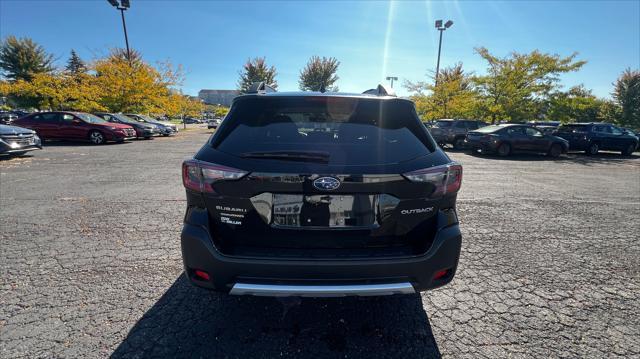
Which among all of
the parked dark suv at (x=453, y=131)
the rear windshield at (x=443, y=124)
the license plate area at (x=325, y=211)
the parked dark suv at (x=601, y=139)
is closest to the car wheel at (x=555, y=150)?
the parked dark suv at (x=601, y=139)

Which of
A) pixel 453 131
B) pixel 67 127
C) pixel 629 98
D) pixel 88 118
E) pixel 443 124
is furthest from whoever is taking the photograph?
pixel 629 98

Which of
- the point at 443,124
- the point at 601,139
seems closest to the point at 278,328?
the point at 443,124

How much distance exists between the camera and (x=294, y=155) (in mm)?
1763

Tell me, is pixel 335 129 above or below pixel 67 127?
above

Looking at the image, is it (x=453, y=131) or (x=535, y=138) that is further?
(x=453, y=131)

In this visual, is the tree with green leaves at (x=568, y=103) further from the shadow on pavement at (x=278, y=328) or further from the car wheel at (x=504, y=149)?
Answer: the shadow on pavement at (x=278, y=328)

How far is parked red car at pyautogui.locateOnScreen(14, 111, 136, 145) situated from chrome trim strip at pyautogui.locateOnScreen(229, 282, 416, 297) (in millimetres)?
17247

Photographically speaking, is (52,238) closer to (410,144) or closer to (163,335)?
(163,335)

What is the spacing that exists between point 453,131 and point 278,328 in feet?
57.2

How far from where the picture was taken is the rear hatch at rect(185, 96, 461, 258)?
1.73 m

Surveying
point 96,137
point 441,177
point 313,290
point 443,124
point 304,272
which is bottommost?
point 313,290

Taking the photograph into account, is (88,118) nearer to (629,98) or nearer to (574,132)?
(574,132)

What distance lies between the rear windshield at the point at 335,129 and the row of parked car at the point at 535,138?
13690mm

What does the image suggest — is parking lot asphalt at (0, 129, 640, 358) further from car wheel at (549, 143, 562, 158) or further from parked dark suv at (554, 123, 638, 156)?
parked dark suv at (554, 123, 638, 156)
